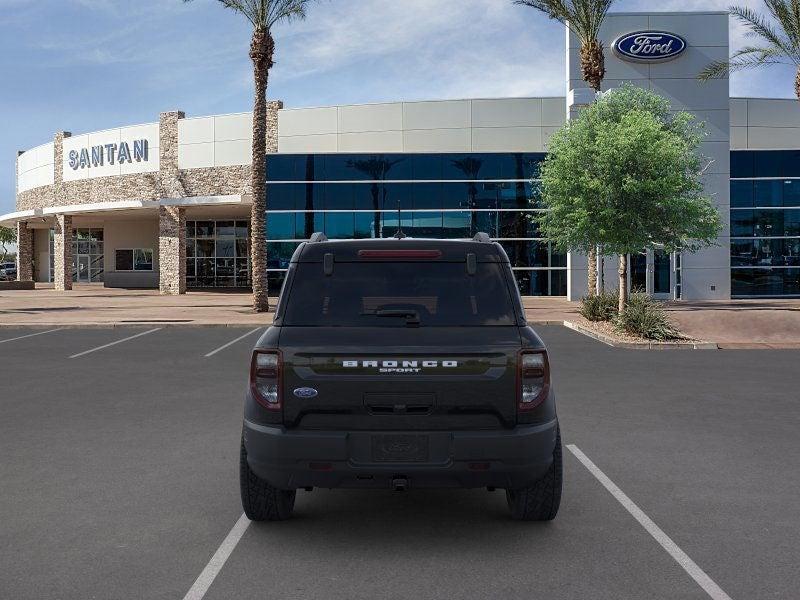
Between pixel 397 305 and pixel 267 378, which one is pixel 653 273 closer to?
pixel 397 305

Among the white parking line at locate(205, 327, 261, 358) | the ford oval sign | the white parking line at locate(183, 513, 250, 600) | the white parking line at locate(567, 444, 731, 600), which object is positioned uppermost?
the ford oval sign

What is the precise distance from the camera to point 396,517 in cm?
539

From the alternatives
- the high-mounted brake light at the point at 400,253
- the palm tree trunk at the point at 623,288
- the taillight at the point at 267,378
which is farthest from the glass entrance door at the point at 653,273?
the taillight at the point at 267,378

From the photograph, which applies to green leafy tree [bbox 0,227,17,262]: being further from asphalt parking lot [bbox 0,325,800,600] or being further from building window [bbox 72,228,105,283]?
asphalt parking lot [bbox 0,325,800,600]

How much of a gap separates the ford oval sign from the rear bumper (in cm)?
3205

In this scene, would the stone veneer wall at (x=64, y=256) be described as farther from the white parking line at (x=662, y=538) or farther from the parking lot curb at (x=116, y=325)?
the white parking line at (x=662, y=538)

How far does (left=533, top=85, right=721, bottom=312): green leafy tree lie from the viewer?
21453mm

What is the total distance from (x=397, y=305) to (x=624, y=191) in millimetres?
18342

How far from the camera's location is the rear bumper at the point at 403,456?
4452 millimetres

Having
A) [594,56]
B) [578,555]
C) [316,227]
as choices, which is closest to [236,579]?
[578,555]

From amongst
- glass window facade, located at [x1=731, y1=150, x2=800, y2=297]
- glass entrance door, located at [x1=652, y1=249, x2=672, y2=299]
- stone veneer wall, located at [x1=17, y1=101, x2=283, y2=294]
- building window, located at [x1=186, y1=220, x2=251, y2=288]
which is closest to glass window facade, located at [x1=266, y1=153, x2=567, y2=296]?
stone veneer wall, located at [x1=17, y1=101, x2=283, y2=294]

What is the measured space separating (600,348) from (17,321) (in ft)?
53.9

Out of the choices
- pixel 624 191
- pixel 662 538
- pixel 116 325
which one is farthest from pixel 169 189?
pixel 662 538

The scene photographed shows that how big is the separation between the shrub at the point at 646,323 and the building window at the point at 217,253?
34.8m
